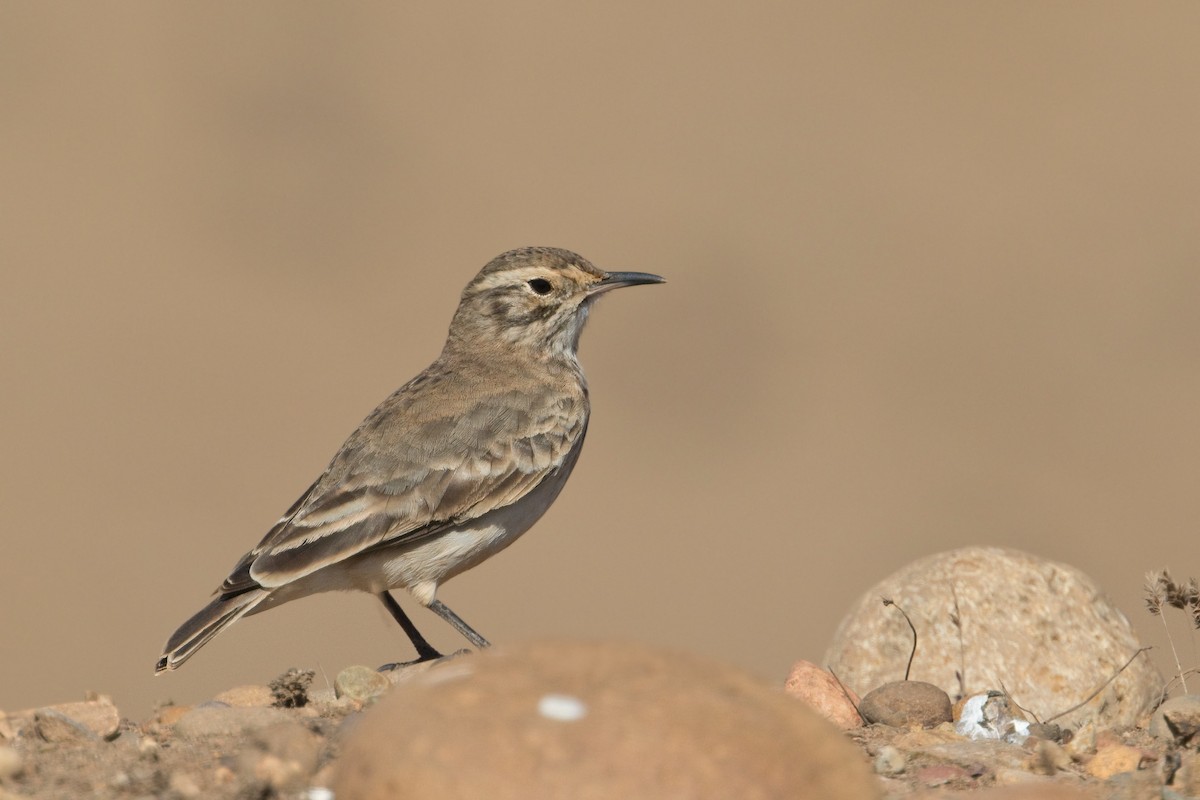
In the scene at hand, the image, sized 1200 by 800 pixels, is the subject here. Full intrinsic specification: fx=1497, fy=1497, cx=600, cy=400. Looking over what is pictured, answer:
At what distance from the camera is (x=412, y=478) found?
26.0ft

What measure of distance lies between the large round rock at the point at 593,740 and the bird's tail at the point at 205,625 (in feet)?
10.8

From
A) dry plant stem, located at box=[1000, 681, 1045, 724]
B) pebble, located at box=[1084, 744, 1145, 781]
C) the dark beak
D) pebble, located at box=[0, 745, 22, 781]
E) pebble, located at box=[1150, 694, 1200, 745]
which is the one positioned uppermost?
the dark beak

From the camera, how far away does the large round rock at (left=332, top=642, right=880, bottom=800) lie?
392cm

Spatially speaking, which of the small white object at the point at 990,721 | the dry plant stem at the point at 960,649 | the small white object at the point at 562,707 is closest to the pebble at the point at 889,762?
the small white object at the point at 990,721

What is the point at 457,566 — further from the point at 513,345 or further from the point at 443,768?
the point at 443,768

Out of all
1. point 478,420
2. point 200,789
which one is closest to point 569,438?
point 478,420

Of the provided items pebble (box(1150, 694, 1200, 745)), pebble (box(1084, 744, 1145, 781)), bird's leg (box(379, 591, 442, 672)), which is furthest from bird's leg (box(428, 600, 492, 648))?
pebble (box(1150, 694, 1200, 745))

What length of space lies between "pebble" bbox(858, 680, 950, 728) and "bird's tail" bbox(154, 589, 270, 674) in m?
3.04

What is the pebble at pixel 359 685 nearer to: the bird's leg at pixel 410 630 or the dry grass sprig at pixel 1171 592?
the bird's leg at pixel 410 630

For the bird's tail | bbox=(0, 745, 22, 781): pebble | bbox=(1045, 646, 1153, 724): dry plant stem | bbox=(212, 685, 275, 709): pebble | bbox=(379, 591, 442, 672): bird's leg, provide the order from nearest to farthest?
bbox=(0, 745, 22, 781): pebble < bbox=(212, 685, 275, 709): pebble < bbox=(1045, 646, 1153, 724): dry plant stem < the bird's tail < bbox=(379, 591, 442, 672): bird's leg

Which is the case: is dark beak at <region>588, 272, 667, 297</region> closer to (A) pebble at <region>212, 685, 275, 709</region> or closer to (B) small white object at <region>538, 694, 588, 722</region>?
(A) pebble at <region>212, 685, 275, 709</region>

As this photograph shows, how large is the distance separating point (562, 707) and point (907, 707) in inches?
118

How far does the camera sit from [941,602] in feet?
25.7

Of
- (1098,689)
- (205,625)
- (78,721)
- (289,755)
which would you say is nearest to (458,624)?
(205,625)
